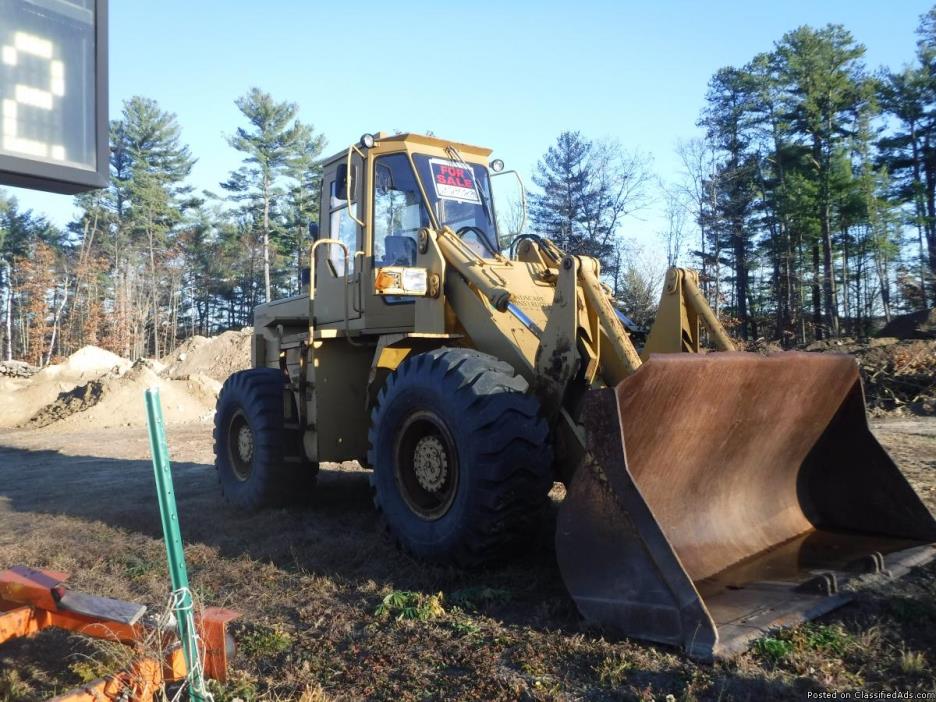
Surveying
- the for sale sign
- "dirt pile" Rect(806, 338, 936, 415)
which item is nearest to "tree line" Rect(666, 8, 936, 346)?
"dirt pile" Rect(806, 338, 936, 415)

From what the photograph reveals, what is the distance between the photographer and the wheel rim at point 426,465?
16.0 ft

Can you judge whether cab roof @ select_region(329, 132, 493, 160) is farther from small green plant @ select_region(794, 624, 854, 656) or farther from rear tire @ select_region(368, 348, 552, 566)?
small green plant @ select_region(794, 624, 854, 656)

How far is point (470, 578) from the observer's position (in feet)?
15.1

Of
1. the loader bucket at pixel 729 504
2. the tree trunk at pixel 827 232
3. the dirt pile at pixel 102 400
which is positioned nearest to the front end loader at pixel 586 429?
the loader bucket at pixel 729 504

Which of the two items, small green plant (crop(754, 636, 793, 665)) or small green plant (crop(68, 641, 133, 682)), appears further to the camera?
small green plant (crop(754, 636, 793, 665))

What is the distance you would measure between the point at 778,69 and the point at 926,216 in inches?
350

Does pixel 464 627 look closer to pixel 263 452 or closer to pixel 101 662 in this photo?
pixel 101 662

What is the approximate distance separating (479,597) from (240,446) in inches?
165

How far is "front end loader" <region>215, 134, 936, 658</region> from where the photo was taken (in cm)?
378

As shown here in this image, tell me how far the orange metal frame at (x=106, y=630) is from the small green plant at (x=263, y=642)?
545mm

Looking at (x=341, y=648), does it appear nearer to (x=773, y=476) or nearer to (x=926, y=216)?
(x=773, y=476)

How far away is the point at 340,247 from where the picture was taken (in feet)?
24.1
